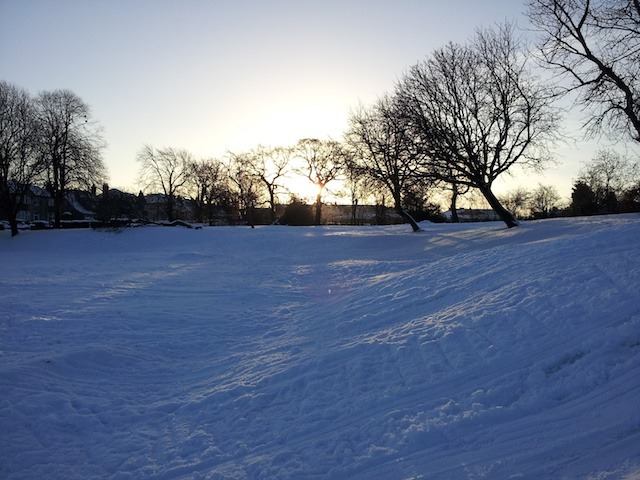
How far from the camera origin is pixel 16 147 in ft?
104

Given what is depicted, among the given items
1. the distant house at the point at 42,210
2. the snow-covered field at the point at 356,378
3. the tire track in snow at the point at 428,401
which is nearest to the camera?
the snow-covered field at the point at 356,378

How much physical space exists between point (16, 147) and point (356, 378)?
3615 cm

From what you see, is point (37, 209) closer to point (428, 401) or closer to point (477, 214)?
point (477, 214)

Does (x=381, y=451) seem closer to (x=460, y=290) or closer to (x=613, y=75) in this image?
(x=460, y=290)

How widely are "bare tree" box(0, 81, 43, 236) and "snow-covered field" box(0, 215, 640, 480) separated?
2703cm

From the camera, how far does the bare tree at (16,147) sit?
31203 millimetres

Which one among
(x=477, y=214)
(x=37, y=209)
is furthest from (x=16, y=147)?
(x=477, y=214)

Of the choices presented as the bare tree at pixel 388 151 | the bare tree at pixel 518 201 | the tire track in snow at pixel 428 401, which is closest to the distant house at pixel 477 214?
the bare tree at pixel 518 201

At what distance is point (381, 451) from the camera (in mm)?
4336

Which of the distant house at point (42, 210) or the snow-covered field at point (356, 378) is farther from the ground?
the distant house at point (42, 210)

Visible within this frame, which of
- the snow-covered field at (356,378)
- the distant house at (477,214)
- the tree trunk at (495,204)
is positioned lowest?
the snow-covered field at (356,378)

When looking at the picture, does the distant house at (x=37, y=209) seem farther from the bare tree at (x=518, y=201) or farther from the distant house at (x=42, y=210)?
the bare tree at (x=518, y=201)

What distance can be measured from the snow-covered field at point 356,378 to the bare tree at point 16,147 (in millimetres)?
27032

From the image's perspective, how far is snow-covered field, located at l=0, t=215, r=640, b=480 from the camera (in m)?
4.21
